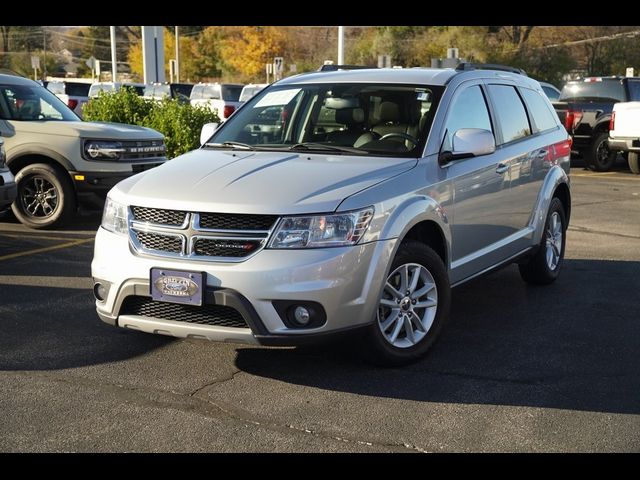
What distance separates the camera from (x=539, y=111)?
7.61m

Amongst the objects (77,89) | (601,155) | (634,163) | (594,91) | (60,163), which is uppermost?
(594,91)

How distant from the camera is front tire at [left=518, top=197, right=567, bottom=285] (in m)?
7.45

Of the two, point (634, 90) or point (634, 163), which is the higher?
point (634, 90)

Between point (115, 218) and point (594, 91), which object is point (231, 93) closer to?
point (594, 91)

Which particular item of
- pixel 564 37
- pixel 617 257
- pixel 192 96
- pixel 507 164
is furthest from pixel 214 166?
pixel 564 37

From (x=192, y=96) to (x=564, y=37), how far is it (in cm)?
3170

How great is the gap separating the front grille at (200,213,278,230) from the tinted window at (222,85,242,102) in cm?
2432

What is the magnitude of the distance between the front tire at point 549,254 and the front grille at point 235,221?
3346mm

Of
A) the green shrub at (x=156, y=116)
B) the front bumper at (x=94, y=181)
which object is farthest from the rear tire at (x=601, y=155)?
the front bumper at (x=94, y=181)

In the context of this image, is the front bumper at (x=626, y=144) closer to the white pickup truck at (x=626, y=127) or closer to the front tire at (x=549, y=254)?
the white pickup truck at (x=626, y=127)

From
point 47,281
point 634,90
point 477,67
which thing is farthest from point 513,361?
point 634,90

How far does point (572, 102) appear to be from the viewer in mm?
18766

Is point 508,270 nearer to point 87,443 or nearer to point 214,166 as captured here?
point 214,166

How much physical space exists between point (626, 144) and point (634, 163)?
1.19 m
